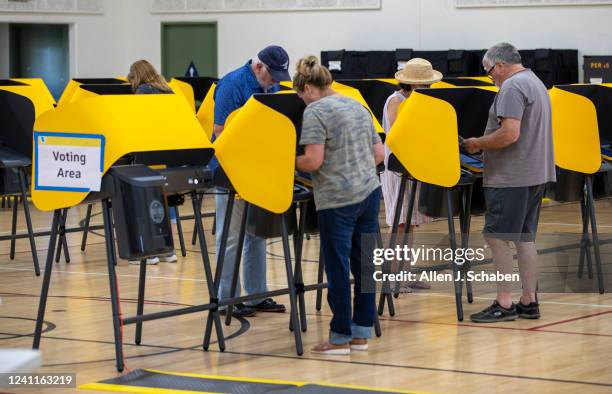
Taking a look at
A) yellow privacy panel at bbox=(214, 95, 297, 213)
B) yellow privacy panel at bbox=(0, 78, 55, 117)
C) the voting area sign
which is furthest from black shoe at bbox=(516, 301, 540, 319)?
yellow privacy panel at bbox=(0, 78, 55, 117)

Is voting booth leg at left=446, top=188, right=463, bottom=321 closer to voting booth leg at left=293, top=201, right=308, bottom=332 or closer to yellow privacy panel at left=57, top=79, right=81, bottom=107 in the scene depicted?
voting booth leg at left=293, top=201, right=308, bottom=332

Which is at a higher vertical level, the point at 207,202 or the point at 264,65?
the point at 264,65

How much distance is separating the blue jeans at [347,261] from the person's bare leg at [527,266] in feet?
3.65

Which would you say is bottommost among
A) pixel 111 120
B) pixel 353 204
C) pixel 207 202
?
pixel 207 202

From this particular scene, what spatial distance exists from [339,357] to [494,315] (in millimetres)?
1267

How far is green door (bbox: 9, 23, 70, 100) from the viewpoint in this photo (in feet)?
58.3

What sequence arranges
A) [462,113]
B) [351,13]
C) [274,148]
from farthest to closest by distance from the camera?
[351,13] < [462,113] < [274,148]

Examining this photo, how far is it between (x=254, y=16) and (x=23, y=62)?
3.63 metres

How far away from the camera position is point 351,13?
54.4 feet

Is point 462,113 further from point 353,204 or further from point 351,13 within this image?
point 351,13

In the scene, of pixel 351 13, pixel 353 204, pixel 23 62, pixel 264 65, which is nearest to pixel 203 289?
pixel 264 65

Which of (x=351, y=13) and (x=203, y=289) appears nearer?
(x=203, y=289)

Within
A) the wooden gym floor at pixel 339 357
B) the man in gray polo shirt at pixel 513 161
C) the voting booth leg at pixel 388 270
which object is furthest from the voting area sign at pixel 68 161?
the man in gray polo shirt at pixel 513 161

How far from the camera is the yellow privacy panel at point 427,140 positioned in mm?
6496
